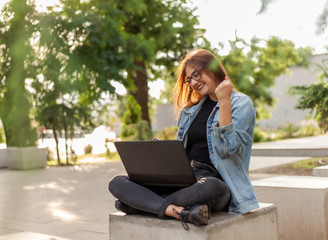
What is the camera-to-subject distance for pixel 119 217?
2926mm

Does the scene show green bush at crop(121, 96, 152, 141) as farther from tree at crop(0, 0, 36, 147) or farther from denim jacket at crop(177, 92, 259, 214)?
tree at crop(0, 0, 36, 147)

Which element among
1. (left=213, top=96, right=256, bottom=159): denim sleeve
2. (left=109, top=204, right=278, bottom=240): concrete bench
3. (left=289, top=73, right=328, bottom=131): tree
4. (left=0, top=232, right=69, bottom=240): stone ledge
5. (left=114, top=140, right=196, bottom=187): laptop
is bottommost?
(left=0, top=232, right=69, bottom=240): stone ledge

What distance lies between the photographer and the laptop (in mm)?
2578

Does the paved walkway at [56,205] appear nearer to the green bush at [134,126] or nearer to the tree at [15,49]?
the tree at [15,49]

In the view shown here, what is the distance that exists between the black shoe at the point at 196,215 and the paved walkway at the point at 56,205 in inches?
89.2

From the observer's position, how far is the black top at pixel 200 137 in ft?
9.64

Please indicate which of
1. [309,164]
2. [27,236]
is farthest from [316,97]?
[27,236]

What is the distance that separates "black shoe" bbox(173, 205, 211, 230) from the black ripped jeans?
0.09m

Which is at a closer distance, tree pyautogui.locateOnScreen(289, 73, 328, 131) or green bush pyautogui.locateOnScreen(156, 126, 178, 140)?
tree pyautogui.locateOnScreen(289, 73, 328, 131)

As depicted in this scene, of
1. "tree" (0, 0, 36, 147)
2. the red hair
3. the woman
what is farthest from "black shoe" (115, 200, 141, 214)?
"tree" (0, 0, 36, 147)

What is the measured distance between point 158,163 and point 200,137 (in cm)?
40

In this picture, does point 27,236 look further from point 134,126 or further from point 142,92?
point 142,92

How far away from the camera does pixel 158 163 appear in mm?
2697

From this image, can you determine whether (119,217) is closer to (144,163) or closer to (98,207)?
(144,163)
